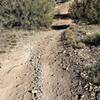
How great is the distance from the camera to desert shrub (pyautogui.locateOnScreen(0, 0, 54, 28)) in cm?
3216

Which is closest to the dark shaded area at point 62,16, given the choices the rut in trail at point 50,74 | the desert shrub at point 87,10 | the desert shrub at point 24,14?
the desert shrub at point 87,10

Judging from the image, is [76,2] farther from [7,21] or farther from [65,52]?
[65,52]

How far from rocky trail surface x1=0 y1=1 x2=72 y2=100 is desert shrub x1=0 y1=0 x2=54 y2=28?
762 centimetres

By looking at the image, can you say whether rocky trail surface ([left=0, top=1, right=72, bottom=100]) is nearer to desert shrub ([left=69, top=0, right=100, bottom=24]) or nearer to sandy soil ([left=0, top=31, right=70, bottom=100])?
sandy soil ([left=0, top=31, right=70, bottom=100])

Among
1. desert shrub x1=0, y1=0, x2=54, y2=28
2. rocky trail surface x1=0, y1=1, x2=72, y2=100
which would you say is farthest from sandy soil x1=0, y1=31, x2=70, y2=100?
desert shrub x1=0, y1=0, x2=54, y2=28

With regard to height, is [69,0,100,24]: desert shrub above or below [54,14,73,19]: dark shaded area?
above

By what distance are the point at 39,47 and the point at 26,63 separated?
4.06 m

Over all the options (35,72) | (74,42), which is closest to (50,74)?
(35,72)

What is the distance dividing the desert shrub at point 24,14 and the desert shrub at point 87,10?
Answer: 3.92 m

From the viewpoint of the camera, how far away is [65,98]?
13469 mm

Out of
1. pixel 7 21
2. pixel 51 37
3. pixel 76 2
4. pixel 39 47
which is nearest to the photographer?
pixel 39 47

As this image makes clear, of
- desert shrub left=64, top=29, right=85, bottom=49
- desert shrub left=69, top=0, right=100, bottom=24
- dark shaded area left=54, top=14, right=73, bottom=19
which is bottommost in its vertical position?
dark shaded area left=54, top=14, right=73, bottom=19

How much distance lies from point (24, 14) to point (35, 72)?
16.6 meters

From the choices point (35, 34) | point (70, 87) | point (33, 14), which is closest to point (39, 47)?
point (35, 34)
